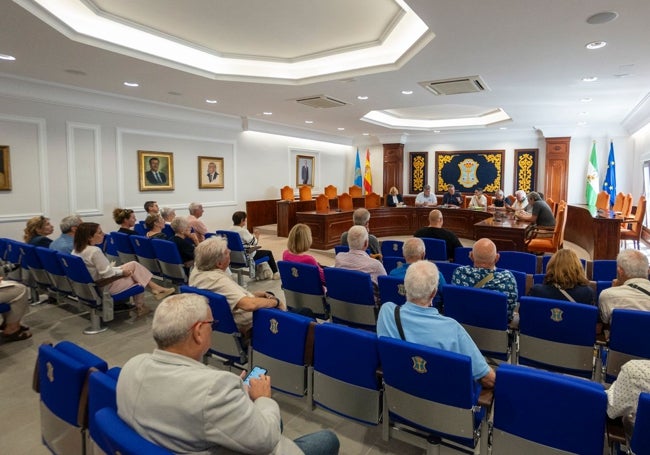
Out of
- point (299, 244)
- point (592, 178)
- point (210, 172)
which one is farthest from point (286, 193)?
point (592, 178)

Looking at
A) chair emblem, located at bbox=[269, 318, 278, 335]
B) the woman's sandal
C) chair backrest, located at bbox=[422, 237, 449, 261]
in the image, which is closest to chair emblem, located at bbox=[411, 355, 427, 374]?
chair emblem, located at bbox=[269, 318, 278, 335]

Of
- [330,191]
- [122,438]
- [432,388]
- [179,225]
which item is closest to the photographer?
[122,438]

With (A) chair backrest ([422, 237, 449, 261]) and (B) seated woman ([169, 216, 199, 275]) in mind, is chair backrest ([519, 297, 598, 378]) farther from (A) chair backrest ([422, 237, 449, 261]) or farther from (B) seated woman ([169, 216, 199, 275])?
(B) seated woman ([169, 216, 199, 275])

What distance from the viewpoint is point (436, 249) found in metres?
5.00

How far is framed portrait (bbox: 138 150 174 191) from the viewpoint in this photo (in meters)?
8.59

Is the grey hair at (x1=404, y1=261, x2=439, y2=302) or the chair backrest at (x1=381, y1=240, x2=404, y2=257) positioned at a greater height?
the grey hair at (x1=404, y1=261, x2=439, y2=302)

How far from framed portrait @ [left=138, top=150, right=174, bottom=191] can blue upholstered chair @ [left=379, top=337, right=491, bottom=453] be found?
26.7ft

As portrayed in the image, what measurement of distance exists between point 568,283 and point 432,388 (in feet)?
5.07

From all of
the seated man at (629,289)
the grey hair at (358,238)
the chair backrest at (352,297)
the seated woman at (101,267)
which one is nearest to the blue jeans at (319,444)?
the chair backrest at (352,297)

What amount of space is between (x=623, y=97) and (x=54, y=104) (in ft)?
34.6

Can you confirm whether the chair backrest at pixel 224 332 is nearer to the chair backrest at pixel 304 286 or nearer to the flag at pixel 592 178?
the chair backrest at pixel 304 286

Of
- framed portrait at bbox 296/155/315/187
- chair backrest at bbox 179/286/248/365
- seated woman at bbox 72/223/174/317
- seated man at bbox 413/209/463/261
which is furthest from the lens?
framed portrait at bbox 296/155/315/187

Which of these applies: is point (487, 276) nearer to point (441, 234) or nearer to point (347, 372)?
point (347, 372)

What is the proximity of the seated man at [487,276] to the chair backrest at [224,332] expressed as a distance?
1741 millimetres
